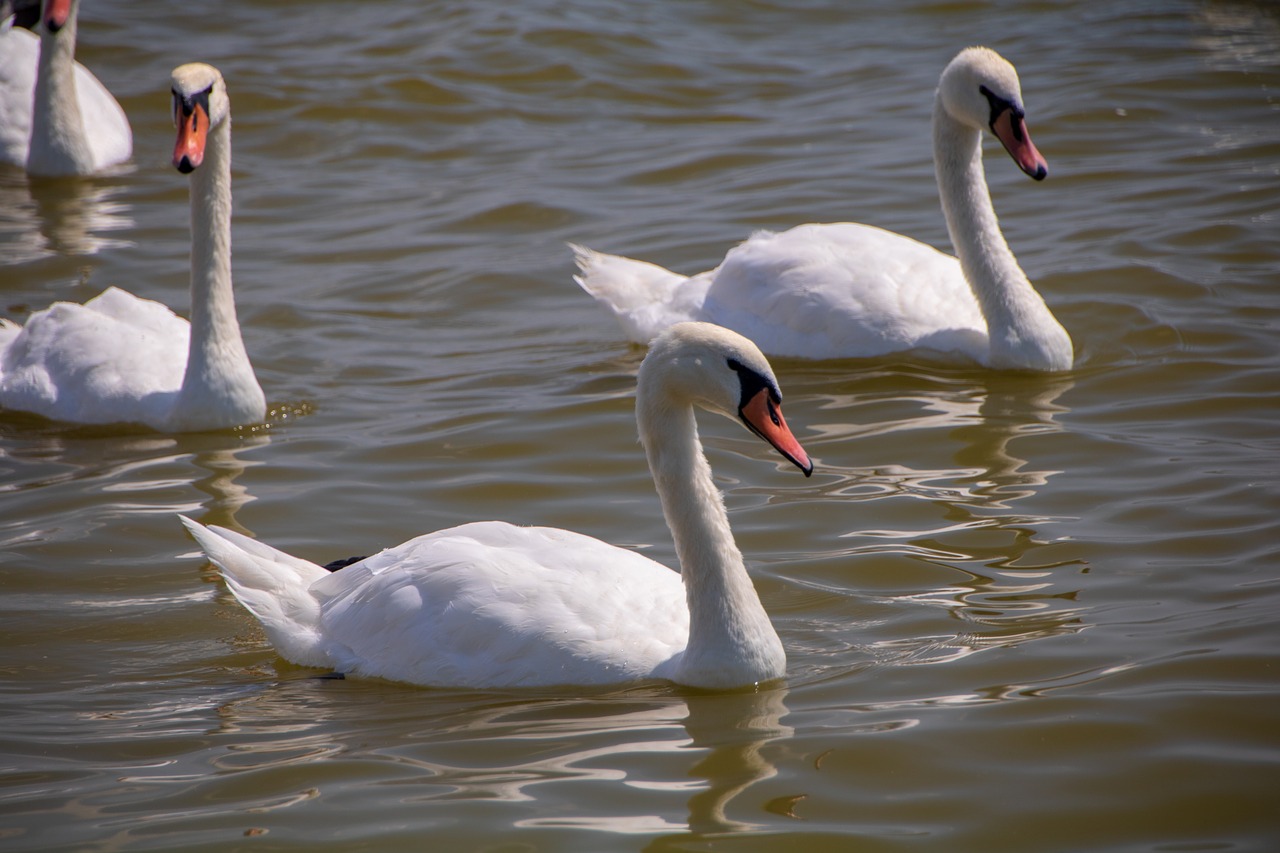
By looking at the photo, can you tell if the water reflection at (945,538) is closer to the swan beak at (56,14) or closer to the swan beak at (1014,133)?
the swan beak at (1014,133)

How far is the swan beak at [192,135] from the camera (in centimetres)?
762

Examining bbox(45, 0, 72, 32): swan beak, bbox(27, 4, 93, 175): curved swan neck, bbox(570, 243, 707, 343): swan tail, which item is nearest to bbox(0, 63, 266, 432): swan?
bbox(570, 243, 707, 343): swan tail

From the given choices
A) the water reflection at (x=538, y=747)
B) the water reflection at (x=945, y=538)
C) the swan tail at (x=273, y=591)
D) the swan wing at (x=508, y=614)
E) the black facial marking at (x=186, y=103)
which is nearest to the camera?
the water reflection at (x=538, y=747)

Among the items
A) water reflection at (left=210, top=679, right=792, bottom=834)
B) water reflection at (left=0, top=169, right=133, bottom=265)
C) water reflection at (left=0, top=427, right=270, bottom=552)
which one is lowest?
water reflection at (left=0, top=427, right=270, bottom=552)

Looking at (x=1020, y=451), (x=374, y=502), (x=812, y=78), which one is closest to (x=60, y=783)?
(x=374, y=502)

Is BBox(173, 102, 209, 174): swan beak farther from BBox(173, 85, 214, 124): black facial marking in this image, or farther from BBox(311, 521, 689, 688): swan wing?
BBox(311, 521, 689, 688): swan wing

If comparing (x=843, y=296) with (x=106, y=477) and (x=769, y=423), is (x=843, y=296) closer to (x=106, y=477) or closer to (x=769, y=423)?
(x=769, y=423)

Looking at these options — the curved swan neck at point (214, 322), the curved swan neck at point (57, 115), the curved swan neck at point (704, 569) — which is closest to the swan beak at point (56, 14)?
the curved swan neck at point (57, 115)

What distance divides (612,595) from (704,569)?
33 cm

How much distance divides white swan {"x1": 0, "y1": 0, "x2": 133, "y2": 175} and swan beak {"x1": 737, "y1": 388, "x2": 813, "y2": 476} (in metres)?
9.07

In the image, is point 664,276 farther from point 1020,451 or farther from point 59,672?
point 59,672

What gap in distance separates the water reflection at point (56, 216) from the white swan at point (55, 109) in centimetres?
17

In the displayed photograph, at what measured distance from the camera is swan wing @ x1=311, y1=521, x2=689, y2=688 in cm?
515

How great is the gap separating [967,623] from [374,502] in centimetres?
285
